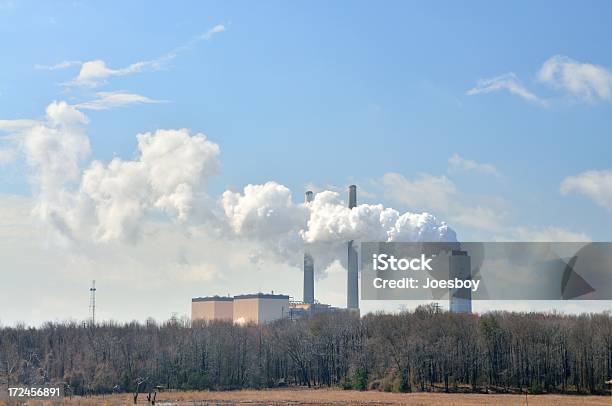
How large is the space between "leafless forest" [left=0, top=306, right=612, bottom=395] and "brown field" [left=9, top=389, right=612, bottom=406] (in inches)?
286

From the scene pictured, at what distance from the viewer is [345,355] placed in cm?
10481

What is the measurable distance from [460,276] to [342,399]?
197ft

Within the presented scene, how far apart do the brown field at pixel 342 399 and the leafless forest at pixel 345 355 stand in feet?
23.8

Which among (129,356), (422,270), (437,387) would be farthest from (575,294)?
(129,356)

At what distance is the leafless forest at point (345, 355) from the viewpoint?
9431 centimetres

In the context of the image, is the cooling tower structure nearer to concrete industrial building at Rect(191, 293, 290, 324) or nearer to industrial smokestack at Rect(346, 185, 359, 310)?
industrial smokestack at Rect(346, 185, 359, 310)

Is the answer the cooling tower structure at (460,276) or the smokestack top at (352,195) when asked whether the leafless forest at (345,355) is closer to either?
the cooling tower structure at (460,276)

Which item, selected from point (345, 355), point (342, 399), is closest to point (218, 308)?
point (345, 355)

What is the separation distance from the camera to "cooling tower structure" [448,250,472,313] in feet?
427

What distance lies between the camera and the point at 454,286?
455 ft

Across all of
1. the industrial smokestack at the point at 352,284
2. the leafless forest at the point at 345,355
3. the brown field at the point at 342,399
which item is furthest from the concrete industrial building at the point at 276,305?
the brown field at the point at 342,399

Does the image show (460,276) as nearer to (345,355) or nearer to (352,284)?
(352,284)

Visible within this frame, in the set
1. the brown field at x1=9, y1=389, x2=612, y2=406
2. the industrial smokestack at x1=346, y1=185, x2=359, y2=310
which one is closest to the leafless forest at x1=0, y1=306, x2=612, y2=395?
the brown field at x1=9, y1=389, x2=612, y2=406

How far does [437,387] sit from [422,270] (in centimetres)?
3432
